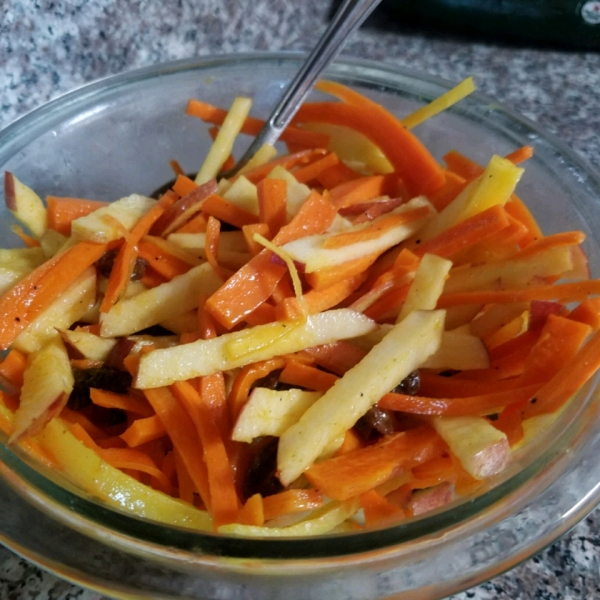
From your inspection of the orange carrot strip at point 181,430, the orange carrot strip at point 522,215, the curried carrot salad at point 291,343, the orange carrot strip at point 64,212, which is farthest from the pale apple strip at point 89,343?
the orange carrot strip at point 522,215

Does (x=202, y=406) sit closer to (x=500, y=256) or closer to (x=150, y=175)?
(x=500, y=256)

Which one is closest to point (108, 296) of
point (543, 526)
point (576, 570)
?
point (543, 526)

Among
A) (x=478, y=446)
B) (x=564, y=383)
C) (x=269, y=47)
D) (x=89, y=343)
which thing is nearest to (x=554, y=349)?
(x=564, y=383)

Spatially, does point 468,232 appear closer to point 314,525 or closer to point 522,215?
point 522,215

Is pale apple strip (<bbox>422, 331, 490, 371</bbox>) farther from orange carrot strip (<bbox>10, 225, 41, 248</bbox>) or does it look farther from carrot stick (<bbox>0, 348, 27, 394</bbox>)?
orange carrot strip (<bbox>10, 225, 41, 248</bbox>)

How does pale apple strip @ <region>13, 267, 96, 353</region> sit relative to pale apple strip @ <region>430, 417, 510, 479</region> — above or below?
above

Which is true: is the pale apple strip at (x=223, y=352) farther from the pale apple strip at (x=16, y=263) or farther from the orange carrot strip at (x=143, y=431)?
the pale apple strip at (x=16, y=263)

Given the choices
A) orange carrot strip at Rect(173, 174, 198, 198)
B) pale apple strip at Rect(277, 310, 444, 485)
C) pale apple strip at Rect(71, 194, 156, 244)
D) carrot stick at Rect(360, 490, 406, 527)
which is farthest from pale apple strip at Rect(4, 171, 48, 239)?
carrot stick at Rect(360, 490, 406, 527)

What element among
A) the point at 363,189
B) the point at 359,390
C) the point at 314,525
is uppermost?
the point at 363,189
